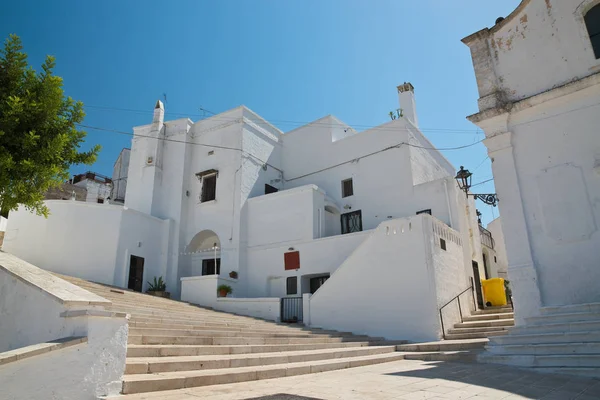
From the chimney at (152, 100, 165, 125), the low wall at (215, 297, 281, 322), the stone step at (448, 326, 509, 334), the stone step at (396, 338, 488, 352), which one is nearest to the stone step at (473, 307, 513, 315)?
the stone step at (448, 326, 509, 334)

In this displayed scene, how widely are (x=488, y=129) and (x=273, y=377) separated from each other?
292 inches

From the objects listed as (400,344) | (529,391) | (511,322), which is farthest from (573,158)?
(400,344)

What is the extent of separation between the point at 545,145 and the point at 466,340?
5180 millimetres

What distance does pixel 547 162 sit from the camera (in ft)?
28.3

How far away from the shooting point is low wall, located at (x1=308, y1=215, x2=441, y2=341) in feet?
38.7

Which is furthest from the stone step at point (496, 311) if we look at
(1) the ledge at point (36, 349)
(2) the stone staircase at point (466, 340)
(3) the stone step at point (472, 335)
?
(1) the ledge at point (36, 349)

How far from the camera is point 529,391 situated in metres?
5.00

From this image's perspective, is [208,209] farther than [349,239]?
Yes

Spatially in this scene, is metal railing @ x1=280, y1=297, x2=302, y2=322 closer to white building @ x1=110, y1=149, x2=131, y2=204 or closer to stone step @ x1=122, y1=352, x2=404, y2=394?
stone step @ x1=122, y1=352, x2=404, y2=394

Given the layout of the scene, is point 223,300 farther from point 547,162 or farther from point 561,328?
point 547,162

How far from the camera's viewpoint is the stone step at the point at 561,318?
7.16 m

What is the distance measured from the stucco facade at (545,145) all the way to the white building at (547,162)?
0.02m

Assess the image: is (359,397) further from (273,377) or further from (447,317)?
(447,317)

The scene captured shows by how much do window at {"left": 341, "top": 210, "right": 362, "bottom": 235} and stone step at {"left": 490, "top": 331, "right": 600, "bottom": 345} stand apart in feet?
37.0
